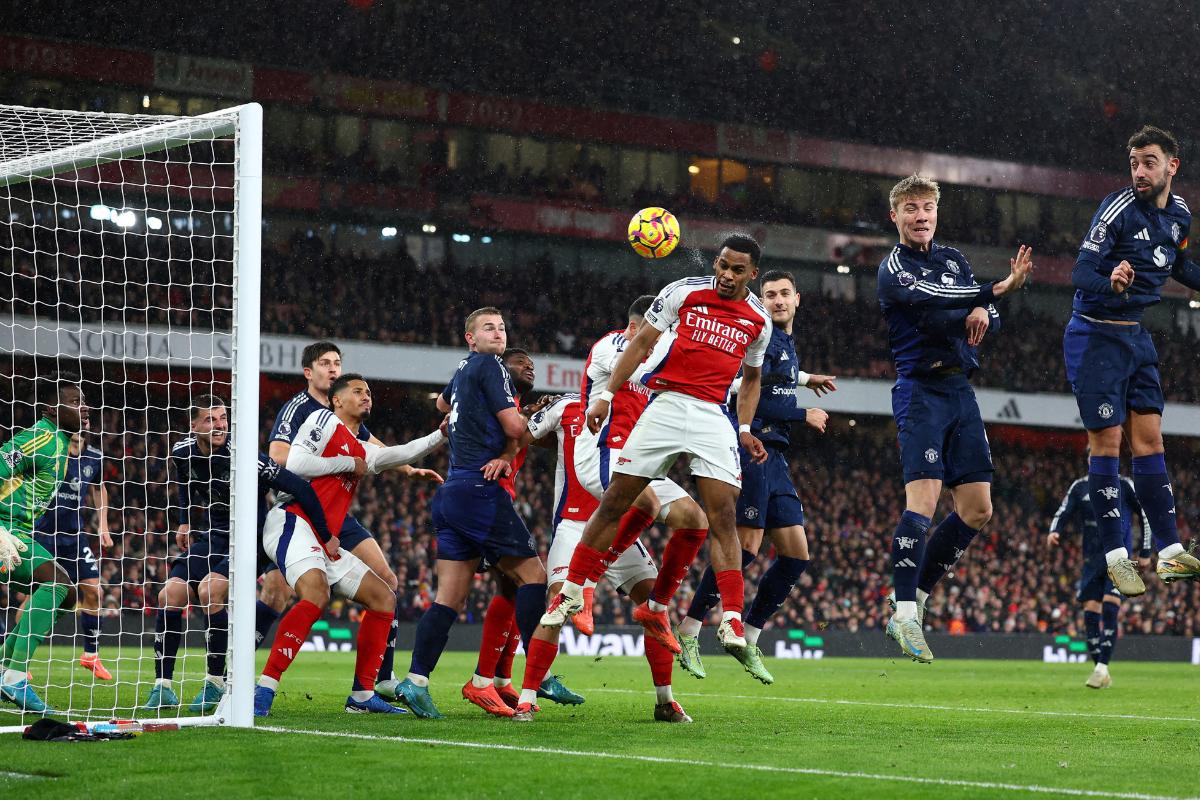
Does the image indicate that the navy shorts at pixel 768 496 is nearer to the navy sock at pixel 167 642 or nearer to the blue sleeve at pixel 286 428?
the blue sleeve at pixel 286 428

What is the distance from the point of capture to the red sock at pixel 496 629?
317 inches

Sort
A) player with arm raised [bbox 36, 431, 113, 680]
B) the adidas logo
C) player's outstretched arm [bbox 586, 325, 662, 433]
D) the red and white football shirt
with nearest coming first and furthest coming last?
1. player's outstretched arm [bbox 586, 325, 662, 433]
2. the red and white football shirt
3. player with arm raised [bbox 36, 431, 113, 680]
4. the adidas logo

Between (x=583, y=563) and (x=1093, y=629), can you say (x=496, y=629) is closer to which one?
(x=583, y=563)

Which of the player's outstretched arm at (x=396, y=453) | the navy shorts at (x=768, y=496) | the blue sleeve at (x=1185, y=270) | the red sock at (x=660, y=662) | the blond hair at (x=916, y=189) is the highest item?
the blond hair at (x=916, y=189)

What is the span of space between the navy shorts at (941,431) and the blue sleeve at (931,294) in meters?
0.49

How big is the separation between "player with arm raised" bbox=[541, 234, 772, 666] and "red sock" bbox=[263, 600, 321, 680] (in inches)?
54.5

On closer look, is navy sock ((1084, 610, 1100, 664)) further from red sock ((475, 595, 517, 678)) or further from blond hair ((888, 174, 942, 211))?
red sock ((475, 595, 517, 678))

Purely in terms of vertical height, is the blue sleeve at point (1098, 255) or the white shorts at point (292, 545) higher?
the blue sleeve at point (1098, 255)

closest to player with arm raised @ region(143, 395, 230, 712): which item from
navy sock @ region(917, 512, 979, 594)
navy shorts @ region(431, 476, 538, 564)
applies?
navy shorts @ region(431, 476, 538, 564)

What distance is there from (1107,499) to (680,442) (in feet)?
9.76

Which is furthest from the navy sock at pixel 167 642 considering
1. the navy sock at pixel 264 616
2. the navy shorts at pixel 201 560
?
the navy sock at pixel 264 616

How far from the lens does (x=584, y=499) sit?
27.2 ft

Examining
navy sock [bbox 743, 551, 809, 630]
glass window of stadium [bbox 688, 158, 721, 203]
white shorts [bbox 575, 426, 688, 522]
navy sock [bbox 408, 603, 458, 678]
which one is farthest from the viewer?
glass window of stadium [bbox 688, 158, 721, 203]

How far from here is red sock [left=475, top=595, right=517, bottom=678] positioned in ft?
26.5
